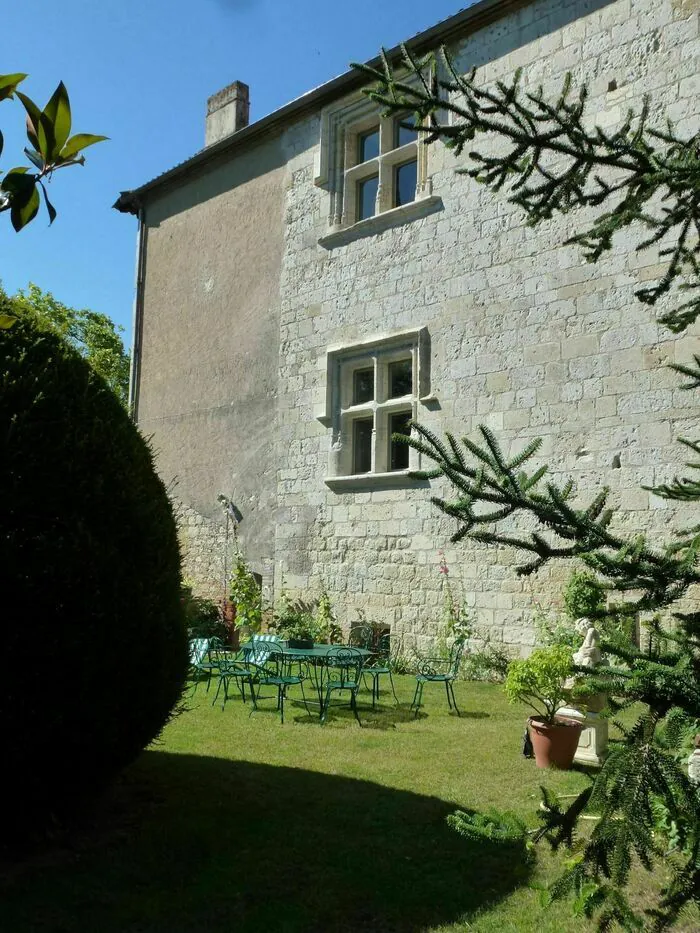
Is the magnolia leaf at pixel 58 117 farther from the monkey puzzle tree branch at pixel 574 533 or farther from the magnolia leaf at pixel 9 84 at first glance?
the monkey puzzle tree branch at pixel 574 533

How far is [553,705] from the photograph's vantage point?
5.54 meters

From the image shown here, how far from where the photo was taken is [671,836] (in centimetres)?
375

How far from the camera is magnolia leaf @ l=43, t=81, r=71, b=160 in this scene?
1.31m

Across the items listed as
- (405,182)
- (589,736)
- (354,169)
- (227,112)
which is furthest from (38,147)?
(227,112)

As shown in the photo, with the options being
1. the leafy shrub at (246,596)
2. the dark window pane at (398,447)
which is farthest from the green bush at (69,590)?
the leafy shrub at (246,596)

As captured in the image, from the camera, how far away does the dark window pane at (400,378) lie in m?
10.9

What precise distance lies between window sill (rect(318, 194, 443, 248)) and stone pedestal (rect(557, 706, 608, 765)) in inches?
272

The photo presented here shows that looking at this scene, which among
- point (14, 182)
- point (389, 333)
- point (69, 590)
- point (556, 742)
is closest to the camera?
point (14, 182)

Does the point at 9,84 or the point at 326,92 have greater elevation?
the point at 326,92

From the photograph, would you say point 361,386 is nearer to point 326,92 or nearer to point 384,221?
point 384,221

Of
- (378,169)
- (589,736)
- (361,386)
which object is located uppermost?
(378,169)

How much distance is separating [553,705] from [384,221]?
24.5ft

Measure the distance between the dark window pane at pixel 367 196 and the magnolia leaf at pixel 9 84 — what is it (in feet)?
35.2

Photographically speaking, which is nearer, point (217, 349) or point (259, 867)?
point (259, 867)
